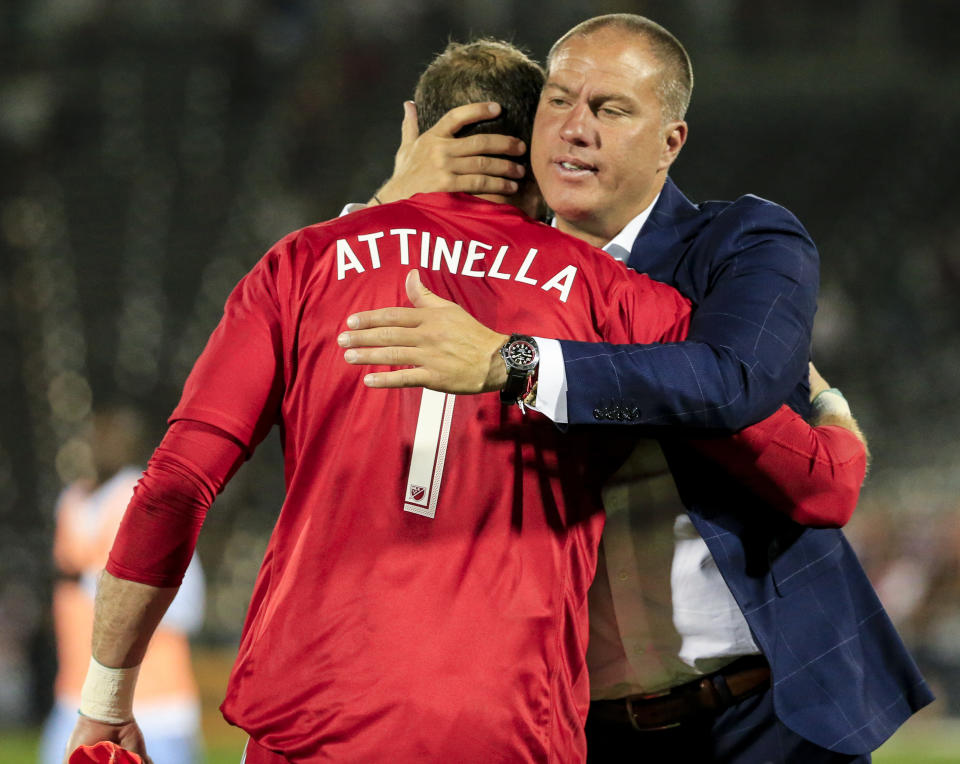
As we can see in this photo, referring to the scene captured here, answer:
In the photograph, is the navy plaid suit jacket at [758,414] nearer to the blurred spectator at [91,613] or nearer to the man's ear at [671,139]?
the man's ear at [671,139]

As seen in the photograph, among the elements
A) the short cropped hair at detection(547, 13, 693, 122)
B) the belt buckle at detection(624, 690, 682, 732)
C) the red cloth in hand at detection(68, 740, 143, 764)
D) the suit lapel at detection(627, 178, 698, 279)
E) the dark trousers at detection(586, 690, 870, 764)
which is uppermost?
the short cropped hair at detection(547, 13, 693, 122)

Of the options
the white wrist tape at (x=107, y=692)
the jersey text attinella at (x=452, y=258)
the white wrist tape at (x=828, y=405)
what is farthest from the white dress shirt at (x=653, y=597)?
the white wrist tape at (x=107, y=692)

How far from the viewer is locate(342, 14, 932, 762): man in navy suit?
2.27 metres

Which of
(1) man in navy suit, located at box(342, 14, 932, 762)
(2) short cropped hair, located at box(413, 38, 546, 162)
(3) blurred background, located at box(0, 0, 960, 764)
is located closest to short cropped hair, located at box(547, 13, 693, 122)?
(1) man in navy suit, located at box(342, 14, 932, 762)

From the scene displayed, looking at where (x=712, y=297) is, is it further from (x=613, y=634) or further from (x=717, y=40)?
(x=717, y=40)

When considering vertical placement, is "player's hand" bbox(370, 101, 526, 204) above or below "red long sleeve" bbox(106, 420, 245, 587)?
above

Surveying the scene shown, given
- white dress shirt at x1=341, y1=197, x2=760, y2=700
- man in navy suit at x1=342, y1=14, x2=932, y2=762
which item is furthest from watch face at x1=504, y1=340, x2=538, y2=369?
white dress shirt at x1=341, y1=197, x2=760, y2=700

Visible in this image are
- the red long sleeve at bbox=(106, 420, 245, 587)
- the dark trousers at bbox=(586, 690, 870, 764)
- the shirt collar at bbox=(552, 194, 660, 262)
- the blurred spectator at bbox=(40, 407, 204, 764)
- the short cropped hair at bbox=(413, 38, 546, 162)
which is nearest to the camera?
the red long sleeve at bbox=(106, 420, 245, 587)

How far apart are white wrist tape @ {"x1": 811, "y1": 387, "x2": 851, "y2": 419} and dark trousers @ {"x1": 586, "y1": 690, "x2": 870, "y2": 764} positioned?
22.3 inches

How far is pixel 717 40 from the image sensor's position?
15.2 meters

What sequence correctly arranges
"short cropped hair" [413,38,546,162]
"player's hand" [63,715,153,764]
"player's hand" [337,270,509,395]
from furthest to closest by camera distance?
"short cropped hair" [413,38,546,162] < "player's hand" [63,715,153,764] < "player's hand" [337,270,509,395]

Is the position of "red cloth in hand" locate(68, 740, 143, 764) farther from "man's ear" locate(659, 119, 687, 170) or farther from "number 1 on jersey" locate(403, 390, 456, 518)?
"man's ear" locate(659, 119, 687, 170)

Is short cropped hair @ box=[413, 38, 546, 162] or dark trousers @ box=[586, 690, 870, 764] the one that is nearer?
short cropped hair @ box=[413, 38, 546, 162]

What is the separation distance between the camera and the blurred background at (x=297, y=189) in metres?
10.4
